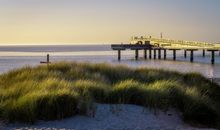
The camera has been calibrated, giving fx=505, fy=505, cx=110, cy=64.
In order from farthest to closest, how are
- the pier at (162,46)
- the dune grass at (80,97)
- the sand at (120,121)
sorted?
1. the pier at (162,46)
2. the dune grass at (80,97)
3. the sand at (120,121)

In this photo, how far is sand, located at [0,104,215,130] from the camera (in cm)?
1284

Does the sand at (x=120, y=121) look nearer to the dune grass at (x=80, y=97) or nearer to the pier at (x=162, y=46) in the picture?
the dune grass at (x=80, y=97)

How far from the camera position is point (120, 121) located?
44.3 ft

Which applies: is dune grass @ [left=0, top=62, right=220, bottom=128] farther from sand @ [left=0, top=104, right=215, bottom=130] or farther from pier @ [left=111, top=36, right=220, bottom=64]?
pier @ [left=111, top=36, right=220, bottom=64]

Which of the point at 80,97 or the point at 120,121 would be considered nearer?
the point at 120,121

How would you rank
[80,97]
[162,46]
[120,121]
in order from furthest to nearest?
[162,46] < [80,97] < [120,121]

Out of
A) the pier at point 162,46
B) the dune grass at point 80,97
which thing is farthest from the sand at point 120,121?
the pier at point 162,46

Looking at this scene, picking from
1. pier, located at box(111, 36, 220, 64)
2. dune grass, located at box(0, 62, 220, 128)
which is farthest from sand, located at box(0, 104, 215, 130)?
Answer: pier, located at box(111, 36, 220, 64)

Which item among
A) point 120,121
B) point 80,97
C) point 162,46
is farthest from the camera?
point 162,46

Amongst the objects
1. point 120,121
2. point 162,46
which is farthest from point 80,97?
point 162,46

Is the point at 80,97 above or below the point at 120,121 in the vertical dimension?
Result: above

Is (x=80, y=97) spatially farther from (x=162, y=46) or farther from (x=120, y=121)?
(x=162, y=46)

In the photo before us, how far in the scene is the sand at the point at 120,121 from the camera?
12.8m

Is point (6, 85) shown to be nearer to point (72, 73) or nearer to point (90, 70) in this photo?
point (72, 73)
